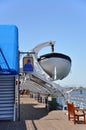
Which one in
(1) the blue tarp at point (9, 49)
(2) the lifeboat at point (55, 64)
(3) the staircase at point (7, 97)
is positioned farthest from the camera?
(2) the lifeboat at point (55, 64)

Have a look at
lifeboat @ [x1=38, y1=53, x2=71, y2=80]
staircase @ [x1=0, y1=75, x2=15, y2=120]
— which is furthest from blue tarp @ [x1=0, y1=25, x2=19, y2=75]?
lifeboat @ [x1=38, y1=53, x2=71, y2=80]

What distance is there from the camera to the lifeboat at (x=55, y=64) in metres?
25.8

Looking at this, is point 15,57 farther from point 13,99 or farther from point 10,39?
point 13,99

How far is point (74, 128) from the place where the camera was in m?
11.5

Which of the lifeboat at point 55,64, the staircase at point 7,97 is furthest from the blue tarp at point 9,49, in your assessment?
the lifeboat at point 55,64

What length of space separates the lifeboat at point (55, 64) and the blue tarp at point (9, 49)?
998 cm

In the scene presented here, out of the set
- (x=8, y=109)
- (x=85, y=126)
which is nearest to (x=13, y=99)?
(x=8, y=109)

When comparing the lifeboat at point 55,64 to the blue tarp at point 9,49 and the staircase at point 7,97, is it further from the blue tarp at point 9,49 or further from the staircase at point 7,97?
the blue tarp at point 9,49

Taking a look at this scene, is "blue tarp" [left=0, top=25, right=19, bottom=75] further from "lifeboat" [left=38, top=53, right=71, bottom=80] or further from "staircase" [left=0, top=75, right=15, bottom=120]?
"lifeboat" [left=38, top=53, right=71, bottom=80]

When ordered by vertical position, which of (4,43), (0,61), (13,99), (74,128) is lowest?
(74,128)

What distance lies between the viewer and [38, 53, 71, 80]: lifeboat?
84.5ft

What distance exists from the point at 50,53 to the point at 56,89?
15.9 feet

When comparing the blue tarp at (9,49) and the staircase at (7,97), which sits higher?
the blue tarp at (9,49)

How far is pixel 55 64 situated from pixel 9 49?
11.1 metres
